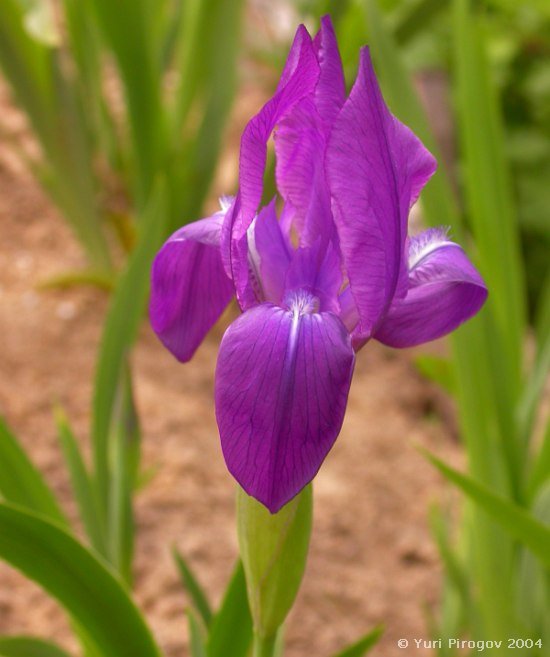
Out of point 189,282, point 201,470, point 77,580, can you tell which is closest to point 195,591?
point 77,580

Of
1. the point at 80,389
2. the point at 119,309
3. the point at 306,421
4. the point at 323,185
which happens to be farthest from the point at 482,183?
the point at 80,389

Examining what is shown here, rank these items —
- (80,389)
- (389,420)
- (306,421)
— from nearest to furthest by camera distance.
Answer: (306,421), (80,389), (389,420)

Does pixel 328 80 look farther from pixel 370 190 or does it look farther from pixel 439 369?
pixel 439 369

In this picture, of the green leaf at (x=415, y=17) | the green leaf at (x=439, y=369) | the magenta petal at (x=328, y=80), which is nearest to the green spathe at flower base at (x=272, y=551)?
the magenta petal at (x=328, y=80)

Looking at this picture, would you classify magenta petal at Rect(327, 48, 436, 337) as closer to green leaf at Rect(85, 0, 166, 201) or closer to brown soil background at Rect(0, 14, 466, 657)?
brown soil background at Rect(0, 14, 466, 657)

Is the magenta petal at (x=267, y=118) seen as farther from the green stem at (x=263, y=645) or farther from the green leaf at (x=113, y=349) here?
the green leaf at (x=113, y=349)

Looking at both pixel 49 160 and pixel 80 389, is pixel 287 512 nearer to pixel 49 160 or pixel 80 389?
pixel 80 389
